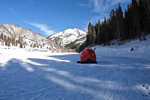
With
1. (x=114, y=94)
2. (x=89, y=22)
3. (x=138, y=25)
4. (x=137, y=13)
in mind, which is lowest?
(x=114, y=94)

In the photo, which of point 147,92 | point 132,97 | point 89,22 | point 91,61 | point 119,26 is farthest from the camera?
point 89,22

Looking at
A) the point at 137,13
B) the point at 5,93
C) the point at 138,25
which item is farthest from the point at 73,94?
the point at 137,13

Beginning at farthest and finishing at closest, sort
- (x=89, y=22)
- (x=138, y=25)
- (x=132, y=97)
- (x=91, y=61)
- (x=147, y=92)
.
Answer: (x=89, y=22) < (x=138, y=25) < (x=91, y=61) < (x=147, y=92) < (x=132, y=97)

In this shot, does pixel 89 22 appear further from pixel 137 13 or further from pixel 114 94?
pixel 114 94

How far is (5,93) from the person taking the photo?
271 centimetres

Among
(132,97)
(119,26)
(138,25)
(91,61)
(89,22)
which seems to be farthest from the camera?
(89,22)

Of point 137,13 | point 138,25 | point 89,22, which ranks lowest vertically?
point 138,25

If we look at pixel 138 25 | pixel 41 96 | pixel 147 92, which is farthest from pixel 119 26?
pixel 41 96

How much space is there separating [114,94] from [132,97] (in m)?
0.51

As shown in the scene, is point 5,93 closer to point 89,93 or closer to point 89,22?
point 89,93

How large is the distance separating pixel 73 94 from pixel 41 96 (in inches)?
41.7

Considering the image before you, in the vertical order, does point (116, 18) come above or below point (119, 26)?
above

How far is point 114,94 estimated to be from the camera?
268cm

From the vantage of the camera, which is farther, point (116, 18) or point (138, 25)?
point (116, 18)
